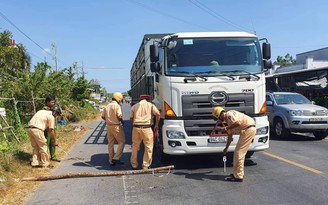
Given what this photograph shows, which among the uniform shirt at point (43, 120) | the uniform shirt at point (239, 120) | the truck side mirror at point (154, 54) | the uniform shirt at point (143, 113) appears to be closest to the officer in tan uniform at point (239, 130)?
the uniform shirt at point (239, 120)

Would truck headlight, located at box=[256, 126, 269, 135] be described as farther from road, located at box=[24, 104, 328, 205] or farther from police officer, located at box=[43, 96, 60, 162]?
police officer, located at box=[43, 96, 60, 162]

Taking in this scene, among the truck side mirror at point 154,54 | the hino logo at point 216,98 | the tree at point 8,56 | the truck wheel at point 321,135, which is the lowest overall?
the truck wheel at point 321,135

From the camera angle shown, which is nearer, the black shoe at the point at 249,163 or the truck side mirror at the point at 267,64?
the truck side mirror at the point at 267,64

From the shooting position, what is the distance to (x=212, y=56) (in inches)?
299

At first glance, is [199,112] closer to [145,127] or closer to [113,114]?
[145,127]

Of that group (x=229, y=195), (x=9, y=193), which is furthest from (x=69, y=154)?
(x=229, y=195)

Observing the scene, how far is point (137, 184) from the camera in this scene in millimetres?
6434

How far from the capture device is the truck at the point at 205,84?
23.6ft

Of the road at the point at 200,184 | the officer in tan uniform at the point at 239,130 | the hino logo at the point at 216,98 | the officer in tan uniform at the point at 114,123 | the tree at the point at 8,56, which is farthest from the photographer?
the tree at the point at 8,56

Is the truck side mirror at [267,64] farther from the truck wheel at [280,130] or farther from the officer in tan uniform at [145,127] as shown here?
the truck wheel at [280,130]

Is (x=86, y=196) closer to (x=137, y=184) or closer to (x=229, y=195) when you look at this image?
(x=137, y=184)

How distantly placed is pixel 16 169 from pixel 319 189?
589 cm

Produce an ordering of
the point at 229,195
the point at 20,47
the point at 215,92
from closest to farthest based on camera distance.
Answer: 1. the point at 229,195
2. the point at 215,92
3. the point at 20,47

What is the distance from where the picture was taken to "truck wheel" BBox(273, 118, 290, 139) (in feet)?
40.3
